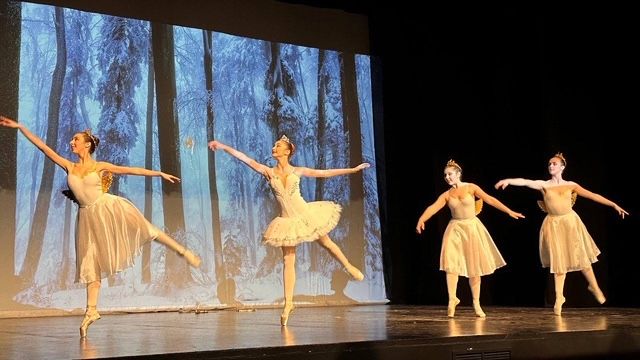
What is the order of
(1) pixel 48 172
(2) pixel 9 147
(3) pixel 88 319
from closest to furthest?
(3) pixel 88 319 < (2) pixel 9 147 < (1) pixel 48 172

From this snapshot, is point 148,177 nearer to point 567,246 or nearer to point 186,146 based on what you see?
point 186,146

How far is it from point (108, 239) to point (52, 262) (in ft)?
11.3

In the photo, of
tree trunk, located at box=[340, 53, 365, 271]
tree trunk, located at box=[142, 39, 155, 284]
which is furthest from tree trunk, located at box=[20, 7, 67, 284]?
tree trunk, located at box=[340, 53, 365, 271]

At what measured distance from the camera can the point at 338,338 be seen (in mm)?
4996

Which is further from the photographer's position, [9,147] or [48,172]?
[48,172]

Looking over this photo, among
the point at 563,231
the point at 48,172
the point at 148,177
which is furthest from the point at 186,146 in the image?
the point at 563,231

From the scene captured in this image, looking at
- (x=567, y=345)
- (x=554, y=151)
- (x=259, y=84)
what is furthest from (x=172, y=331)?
(x=554, y=151)

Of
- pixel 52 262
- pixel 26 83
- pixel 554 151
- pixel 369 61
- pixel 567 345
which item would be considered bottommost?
pixel 567 345

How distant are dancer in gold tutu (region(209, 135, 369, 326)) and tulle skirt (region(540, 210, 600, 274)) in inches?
99.0

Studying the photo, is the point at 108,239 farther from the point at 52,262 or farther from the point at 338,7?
the point at 338,7

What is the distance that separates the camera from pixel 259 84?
32.7 ft

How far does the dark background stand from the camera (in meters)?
9.49

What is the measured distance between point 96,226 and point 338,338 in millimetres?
1742

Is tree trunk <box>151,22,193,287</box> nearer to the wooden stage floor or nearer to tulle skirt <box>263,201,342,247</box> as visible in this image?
the wooden stage floor
